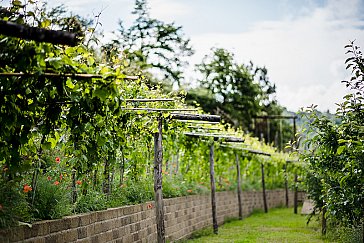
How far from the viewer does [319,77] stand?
104 feet

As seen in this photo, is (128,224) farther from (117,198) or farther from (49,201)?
(49,201)

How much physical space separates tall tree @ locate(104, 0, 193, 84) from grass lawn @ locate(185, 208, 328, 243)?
13110mm

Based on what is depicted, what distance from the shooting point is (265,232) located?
10.5 metres

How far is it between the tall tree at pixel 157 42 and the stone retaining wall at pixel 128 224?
1284 centimetres

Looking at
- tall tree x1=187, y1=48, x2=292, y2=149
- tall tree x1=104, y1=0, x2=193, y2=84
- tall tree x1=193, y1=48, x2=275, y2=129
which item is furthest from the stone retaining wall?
tall tree x1=193, y1=48, x2=275, y2=129

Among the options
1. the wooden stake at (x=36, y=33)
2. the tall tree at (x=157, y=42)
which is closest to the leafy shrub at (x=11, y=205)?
the wooden stake at (x=36, y=33)

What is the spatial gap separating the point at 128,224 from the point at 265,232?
4254 mm

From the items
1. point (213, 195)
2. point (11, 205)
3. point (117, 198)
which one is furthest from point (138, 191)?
point (11, 205)

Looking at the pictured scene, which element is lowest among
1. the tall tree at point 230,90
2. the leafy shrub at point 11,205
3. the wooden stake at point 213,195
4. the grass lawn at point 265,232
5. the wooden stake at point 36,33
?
the grass lawn at point 265,232

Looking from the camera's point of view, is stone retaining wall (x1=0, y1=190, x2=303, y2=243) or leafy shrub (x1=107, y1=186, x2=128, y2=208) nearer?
stone retaining wall (x1=0, y1=190, x2=303, y2=243)

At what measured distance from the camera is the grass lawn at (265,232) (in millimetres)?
9344

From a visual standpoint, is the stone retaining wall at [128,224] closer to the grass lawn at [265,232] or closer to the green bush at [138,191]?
the green bush at [138,191]

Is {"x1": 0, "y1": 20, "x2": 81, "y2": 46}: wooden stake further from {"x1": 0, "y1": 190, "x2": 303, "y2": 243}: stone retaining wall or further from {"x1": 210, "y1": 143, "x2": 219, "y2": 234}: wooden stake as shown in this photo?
{"x1": 210, "y1": 143, "x2": 219, "y2": 234}: wooden stake

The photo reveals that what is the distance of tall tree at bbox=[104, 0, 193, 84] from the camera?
81.7ft
